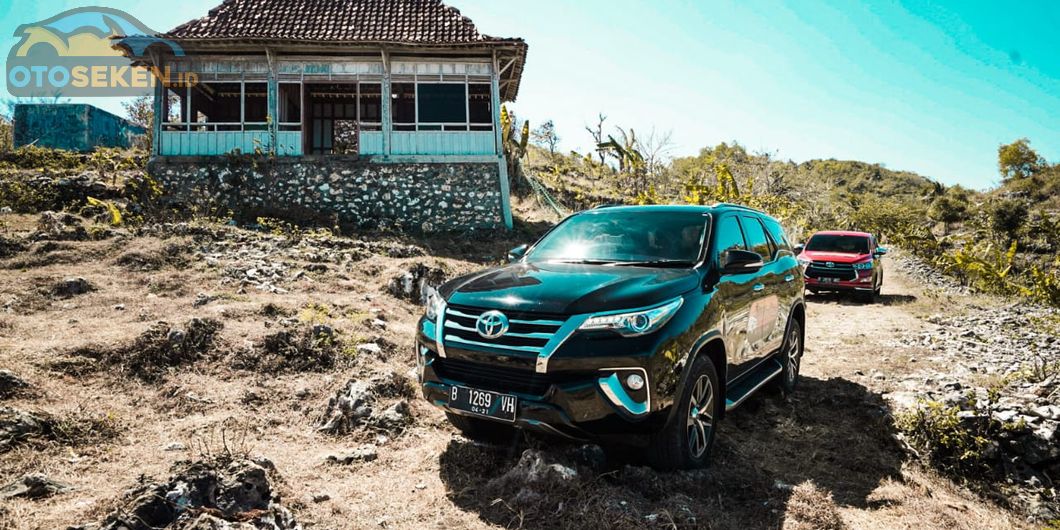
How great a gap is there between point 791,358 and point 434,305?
13.0 feet

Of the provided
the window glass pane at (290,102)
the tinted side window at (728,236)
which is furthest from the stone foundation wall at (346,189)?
the tinted side window at (728,236)

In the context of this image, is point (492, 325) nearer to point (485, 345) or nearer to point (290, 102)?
point (485, 345)

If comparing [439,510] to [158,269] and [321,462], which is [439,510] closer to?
[321,462]

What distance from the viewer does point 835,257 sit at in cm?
1344

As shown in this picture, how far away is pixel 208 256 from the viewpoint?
989 cm

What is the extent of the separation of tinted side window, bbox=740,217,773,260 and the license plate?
9.55 feet

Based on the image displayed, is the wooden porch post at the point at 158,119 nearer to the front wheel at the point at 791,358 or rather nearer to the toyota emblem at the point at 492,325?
→ the toyota emblem at the point at 492,325

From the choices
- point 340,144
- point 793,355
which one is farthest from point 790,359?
point 340,144

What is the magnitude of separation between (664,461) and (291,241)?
10.2 m

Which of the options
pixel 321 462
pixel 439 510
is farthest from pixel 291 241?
pixel 439 510

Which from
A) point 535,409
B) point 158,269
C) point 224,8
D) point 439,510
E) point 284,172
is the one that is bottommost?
point 439,510

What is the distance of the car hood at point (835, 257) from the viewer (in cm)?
1320

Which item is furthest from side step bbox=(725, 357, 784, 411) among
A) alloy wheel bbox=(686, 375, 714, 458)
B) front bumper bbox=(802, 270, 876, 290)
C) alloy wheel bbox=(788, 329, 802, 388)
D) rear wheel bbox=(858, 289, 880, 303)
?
rear wheel bbox=(858, 289, 880, 303)

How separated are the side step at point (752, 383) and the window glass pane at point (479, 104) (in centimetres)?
1465
